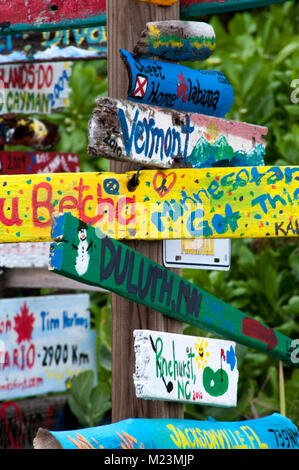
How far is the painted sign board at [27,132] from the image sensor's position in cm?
417

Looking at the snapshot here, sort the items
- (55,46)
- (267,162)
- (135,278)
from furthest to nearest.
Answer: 1. (267,162)
2. (55,46)
3. (135,278)

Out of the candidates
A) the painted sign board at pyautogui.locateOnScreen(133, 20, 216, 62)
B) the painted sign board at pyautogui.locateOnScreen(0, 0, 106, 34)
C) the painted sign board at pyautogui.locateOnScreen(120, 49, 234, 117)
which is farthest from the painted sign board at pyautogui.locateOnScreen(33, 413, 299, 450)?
the painted sign board at pyautogui.locateOnScreen(0, 0, 106, 34)

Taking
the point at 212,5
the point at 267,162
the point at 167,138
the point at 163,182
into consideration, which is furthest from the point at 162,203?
the point at 267,162

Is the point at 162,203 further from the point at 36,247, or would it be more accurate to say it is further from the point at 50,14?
the point at 36,247

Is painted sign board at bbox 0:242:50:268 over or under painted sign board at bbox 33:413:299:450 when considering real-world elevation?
over

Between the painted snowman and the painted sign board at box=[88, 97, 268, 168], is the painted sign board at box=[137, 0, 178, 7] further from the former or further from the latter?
the painted snowman

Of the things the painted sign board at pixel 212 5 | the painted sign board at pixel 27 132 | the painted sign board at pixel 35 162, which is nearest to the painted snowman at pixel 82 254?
the painted sign board at pixel 212 5

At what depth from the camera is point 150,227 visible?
7.32ft

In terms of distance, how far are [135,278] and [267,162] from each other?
3.47m

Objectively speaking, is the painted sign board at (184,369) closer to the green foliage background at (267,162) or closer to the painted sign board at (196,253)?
the painted sign board at (196,253)

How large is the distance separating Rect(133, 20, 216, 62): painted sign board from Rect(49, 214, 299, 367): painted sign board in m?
0.66

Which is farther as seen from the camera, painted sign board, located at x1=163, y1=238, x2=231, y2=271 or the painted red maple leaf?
the painted red maple leaf

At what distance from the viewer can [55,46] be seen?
398cm

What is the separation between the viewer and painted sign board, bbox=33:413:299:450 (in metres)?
1.93
